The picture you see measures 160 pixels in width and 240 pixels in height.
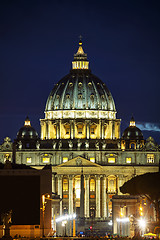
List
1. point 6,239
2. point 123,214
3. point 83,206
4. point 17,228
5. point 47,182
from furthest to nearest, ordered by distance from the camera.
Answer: point 83,206
point 123,214
point 47,182
point 17,228
point 6,239

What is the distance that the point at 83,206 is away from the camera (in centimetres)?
19162

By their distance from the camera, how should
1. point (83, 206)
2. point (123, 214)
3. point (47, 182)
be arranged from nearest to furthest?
1. point (47, 182)
2. point (123, 214)
3. point (83, 206)

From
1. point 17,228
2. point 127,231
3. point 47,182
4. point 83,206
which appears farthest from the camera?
point 83,206

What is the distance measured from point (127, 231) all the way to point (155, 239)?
44802mm

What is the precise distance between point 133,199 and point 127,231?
15.9 meters

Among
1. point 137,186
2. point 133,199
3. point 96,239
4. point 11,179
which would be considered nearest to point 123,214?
point 133,199

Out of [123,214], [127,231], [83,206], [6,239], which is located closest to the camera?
[6,239]

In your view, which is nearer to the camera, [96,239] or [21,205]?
[96,239]

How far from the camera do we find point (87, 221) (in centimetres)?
19588

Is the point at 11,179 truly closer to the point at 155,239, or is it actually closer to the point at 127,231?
the point at 127,231

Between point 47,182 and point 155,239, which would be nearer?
point 155,239

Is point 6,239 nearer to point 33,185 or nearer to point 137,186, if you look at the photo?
point 33,185

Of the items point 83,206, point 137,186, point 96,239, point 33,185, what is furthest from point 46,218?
point 83,206

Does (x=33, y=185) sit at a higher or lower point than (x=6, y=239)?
higher
